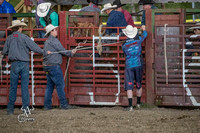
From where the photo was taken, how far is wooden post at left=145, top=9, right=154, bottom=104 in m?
9.53

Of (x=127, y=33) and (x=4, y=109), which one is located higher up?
(x=127, y=33)

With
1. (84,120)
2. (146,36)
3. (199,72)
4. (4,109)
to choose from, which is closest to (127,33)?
(146,36)

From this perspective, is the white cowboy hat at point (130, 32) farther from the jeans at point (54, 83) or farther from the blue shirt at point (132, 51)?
the jeans at point (54, 83)

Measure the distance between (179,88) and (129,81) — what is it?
1.21 metres

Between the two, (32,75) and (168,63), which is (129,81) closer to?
(168,63)

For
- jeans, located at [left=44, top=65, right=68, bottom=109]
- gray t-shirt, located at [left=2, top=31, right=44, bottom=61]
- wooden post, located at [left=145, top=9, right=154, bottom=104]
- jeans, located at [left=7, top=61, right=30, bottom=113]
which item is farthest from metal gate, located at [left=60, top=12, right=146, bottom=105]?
jeans, located at [left=7, top=61, right=30, bottom=113]

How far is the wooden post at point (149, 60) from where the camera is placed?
9531 millimetres

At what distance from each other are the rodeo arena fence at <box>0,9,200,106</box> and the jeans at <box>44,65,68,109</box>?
38 cm

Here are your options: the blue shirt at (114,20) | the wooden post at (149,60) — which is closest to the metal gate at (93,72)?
the wooden post at (149,60)

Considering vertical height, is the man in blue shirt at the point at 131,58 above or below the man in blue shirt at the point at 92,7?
below

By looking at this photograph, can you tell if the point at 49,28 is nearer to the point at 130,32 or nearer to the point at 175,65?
the point at 130,32

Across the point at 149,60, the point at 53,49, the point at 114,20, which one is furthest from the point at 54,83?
the point at 149,60

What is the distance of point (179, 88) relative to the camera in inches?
372

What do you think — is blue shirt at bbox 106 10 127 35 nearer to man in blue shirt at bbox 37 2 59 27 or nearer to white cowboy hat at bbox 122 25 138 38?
white cowboy hat at bbox 122 25 138 38
